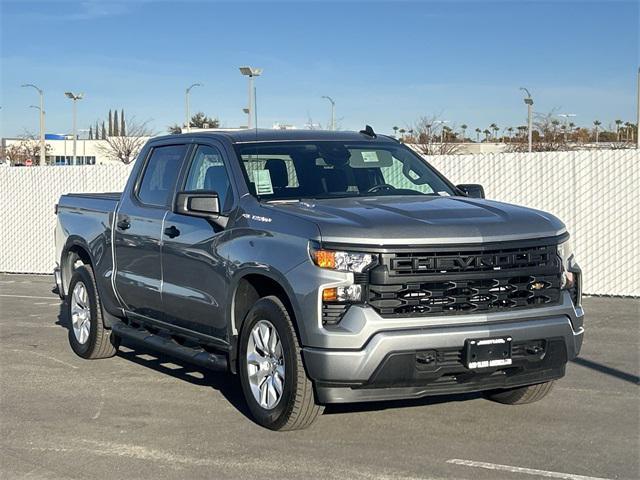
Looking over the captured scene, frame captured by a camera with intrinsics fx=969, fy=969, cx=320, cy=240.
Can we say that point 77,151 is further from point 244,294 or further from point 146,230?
point 244,294

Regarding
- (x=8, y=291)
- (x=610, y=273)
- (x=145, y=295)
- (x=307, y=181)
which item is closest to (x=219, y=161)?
(x=307, y=181)

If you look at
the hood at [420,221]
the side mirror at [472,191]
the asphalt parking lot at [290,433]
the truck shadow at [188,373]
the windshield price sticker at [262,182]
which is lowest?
the truck shadow at [188,373]

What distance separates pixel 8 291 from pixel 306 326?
1121cm

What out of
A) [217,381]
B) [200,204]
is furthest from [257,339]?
[217,381]

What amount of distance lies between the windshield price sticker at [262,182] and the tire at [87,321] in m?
2.79

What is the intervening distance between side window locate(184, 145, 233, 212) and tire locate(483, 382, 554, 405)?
245 centimetres

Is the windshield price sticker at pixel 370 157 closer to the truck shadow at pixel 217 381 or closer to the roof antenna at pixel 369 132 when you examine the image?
the roof antenna at pixel 369 132

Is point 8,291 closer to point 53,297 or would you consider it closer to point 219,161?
point 53,297

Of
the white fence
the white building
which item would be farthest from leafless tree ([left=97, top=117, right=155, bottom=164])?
the white fence

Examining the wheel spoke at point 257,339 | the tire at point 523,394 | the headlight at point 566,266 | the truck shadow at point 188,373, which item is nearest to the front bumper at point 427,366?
the headlight at point 566,266

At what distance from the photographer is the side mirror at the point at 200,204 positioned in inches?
272

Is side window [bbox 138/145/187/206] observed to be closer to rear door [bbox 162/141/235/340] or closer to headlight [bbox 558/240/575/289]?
rear door [bbox 162/141/235/340]

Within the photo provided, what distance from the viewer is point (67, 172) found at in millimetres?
18797

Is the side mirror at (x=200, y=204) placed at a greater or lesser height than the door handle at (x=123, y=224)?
greater
